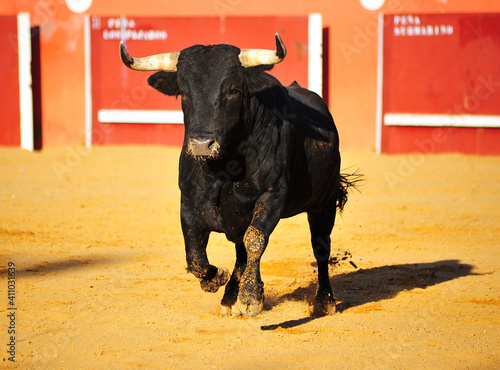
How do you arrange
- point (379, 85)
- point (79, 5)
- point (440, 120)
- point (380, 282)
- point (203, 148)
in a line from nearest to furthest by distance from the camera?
1. point (203, 148)
2. point (380, 282)
3. point (440, 120)
4. point (379, 85)
5. point (79, 5)

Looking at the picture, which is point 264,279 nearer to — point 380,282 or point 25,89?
point 380,282

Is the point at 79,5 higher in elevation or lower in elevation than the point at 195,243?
higher

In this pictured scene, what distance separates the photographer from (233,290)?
4434 millimetres

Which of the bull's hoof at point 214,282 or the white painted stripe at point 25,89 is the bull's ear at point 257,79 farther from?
the white painted stripe at point 25,89

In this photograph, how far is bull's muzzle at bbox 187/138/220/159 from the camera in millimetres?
3531

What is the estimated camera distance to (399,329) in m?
4.08

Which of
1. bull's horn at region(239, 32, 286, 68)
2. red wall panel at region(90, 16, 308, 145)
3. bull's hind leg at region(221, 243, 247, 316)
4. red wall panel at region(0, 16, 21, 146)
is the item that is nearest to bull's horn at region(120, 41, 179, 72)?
bull's horn at region(239, 32, 286, 68)

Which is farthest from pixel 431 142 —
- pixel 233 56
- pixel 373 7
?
pixel 233 56

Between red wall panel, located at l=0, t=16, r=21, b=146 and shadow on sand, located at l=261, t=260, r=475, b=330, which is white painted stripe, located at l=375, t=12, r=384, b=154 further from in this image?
shadow on sand, located at l=261, t=260, r=475, b=330

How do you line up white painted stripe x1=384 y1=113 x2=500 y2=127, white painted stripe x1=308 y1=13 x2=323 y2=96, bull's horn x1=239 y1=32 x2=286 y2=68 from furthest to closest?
white painted stripe x1=308 y1=13 x2=323 y2=96, white painted stripe x1=384 y1=113 x2=500 y2=127, bull's horn x1=239 y1=32 x2=286 y2=68

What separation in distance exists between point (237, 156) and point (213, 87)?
0.45m

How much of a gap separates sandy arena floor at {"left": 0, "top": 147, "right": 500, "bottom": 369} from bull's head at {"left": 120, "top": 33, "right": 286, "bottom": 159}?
3.55ft

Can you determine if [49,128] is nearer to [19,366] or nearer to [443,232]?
[443,232]

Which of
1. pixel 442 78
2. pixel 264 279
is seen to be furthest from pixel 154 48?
pixel 264 279
